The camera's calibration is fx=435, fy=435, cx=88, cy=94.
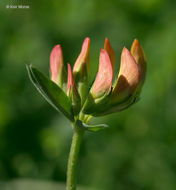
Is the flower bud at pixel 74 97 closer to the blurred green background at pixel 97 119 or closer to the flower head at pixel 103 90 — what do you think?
the flower head at pixel 103 90

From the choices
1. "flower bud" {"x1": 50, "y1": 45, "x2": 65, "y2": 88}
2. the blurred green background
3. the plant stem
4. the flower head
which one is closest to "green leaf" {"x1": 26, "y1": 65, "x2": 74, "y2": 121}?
the flower head

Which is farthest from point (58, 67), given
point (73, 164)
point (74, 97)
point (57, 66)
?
point (73, 164)

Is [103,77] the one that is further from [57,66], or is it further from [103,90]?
[57,66]

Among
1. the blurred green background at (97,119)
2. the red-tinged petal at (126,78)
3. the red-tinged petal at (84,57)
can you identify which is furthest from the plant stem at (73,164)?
the blurred green background at (97,119)

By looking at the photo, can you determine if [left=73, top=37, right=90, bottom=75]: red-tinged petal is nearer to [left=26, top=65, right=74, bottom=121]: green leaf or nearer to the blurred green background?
[left=26, top=65, right=74, bottom=121]: green leaf

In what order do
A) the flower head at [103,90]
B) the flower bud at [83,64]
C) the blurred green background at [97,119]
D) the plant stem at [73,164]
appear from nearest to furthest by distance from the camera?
the plant stem at [73,164] → the flower head at [103,90] → the flower bud at [83,64] → the blurred green background at [97,119]
